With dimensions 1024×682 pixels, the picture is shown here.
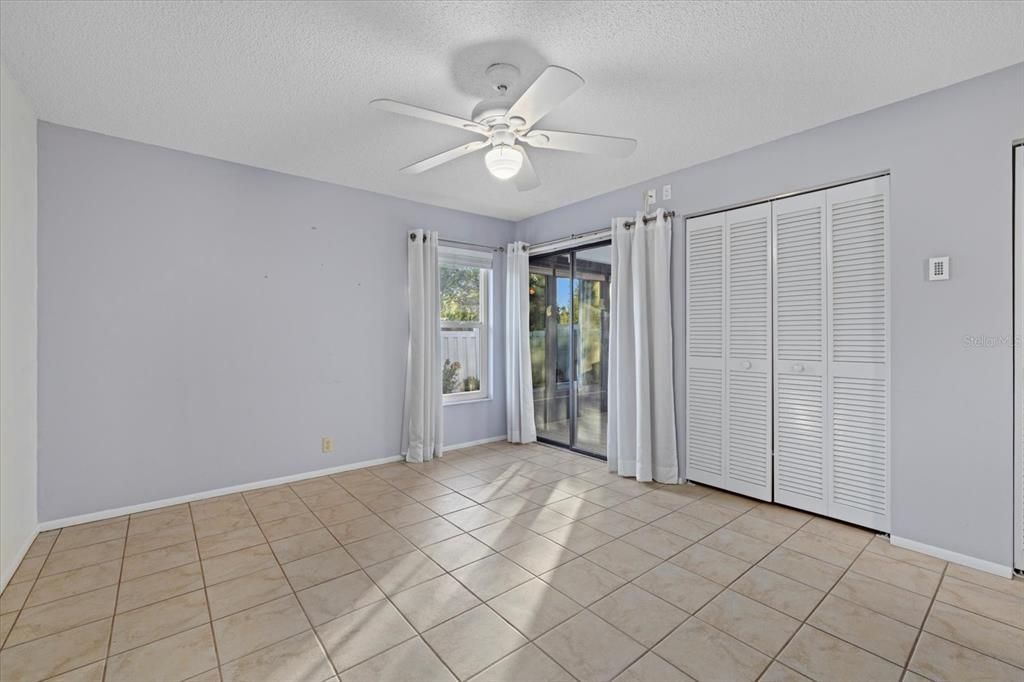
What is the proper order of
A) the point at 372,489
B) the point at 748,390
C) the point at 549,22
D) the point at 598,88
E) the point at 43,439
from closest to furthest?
1. the point at 549,22
2. the point at 598,88
3. the point at 43,439
4. the point at 748,390
5. the point at 372,489

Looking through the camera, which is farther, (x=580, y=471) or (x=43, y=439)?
(x=580, y=471)

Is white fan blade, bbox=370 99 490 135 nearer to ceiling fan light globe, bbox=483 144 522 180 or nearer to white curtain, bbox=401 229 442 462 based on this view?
ceiling fan light globe, bbox=483 144 522 180

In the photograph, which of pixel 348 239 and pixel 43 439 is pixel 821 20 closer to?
pixel 348 239

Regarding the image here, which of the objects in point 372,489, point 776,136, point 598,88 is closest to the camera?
point 598,88

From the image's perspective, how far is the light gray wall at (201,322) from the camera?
290 centimetres

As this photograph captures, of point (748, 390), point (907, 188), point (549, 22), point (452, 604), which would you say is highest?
point (549, 22)

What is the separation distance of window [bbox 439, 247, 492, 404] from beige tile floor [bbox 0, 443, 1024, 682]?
1.89m

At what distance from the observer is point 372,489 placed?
360 centimetres

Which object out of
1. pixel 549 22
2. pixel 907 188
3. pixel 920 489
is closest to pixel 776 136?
pixel 907 188

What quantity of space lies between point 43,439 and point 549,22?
3.71 m

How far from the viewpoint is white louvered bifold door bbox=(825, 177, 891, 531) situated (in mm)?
2689

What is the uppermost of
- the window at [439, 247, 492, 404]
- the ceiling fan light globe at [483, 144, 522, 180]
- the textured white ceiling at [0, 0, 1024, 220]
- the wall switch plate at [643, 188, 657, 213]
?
the textured white ceiling at [0, 0, 1024, 220]

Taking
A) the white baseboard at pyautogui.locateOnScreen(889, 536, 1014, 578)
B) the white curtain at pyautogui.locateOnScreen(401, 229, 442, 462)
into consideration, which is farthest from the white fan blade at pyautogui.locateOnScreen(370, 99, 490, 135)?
the white baseboard at pyautogui.locateOnScreen(889, 536, 1014, 578)

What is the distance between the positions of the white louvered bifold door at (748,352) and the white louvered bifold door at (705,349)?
6 centimetres
